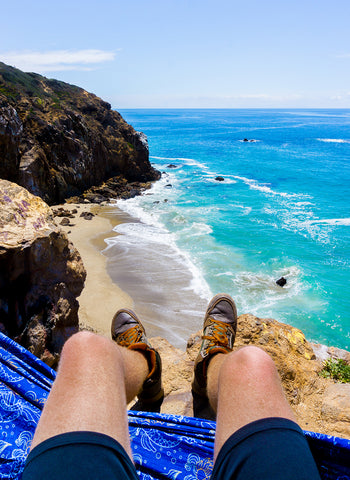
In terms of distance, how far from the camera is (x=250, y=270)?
14.6 metres

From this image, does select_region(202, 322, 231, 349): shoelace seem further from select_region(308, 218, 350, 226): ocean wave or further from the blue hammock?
select_region(308, 218, 350, 226): ocean wave

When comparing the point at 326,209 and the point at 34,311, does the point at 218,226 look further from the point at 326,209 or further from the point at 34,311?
the point at 34,311

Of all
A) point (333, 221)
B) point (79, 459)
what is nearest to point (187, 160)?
point (333, 221)

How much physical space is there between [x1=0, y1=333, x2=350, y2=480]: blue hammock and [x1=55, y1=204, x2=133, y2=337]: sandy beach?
6.77 meters

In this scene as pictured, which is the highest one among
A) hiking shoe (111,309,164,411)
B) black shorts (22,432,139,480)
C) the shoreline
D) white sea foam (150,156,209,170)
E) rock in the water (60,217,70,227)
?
white sea foam (150,156,209,170)

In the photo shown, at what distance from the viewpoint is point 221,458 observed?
58.6 inches

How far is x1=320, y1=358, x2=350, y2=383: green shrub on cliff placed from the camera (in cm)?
408

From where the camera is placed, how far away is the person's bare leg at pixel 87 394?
4.88ft

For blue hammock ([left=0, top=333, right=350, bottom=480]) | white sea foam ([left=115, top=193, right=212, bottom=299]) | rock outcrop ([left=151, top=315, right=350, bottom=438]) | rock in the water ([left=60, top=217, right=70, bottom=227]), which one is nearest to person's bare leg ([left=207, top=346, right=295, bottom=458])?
blue hammock ([left=0, top=333, right=350, bottom=480])

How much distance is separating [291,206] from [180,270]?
17190mm

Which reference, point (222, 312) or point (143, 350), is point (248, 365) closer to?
point (143, 350)

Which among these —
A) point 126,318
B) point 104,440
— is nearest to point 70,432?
point 104,440

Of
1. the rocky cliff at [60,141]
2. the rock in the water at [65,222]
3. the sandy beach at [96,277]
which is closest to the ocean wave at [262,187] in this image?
the rocky cliff at [60,141]

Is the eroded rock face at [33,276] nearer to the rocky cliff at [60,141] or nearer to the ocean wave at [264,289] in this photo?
the ocean wave at [264,289]
